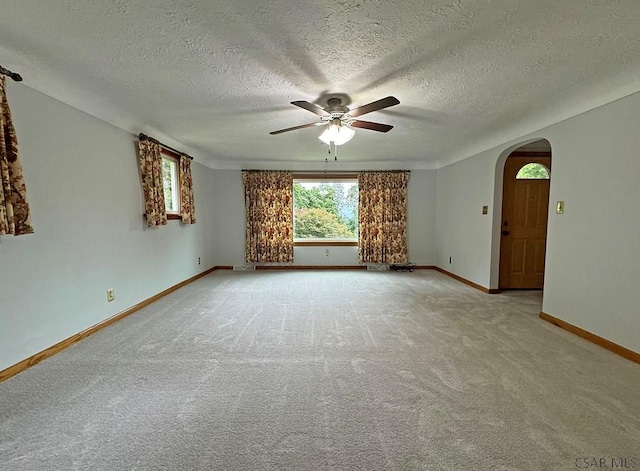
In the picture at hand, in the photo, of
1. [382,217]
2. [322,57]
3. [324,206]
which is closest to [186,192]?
[324,206]

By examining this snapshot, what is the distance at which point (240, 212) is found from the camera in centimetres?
596

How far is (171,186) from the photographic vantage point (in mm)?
4445

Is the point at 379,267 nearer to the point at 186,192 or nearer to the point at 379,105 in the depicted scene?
the point at 186,192

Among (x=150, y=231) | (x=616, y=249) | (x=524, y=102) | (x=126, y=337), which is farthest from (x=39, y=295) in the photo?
(x=616, y=249)

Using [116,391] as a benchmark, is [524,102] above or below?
above

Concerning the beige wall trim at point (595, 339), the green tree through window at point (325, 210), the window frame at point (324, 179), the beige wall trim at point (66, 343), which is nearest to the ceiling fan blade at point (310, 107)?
the beige wall trim at point (66, 343)

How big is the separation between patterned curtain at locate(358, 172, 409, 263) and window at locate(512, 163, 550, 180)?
80.2 inches

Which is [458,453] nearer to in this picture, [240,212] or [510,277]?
[510,277]

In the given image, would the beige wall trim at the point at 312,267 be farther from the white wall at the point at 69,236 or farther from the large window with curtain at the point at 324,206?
the white wall at the point at 69,236

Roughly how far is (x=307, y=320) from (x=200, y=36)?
260cm

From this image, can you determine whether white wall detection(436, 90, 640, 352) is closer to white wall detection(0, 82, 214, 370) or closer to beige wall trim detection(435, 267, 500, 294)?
beige wall trim detection(435, 267, 500, 294)

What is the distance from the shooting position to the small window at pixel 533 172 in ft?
13.9

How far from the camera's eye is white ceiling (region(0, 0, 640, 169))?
60.4 inches

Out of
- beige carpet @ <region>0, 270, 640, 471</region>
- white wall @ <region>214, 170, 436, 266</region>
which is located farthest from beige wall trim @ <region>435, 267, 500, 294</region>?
beige carpet @ <region>0, 270, 640, 471</region>
